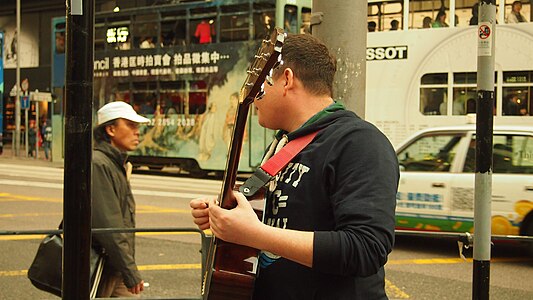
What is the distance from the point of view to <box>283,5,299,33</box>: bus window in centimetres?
1777

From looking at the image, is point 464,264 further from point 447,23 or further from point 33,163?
point 33,163

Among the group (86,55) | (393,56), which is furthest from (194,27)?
(86,55)

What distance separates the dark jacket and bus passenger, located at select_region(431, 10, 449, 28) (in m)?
11.7

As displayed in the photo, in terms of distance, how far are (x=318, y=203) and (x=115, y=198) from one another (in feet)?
7.93

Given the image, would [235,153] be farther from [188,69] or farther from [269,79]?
[188,69]

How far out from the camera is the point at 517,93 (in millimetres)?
13906

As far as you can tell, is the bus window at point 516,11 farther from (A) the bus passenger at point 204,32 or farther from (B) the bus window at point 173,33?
(B) the bus window at point 173,33

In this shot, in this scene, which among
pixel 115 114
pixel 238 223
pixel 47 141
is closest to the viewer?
pixel 238 223

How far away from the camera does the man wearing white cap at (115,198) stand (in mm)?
3941

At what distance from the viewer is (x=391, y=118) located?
49.6 feet

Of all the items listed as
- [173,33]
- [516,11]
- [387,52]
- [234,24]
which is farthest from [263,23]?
[516,11]

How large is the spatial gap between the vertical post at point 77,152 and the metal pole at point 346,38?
184cm

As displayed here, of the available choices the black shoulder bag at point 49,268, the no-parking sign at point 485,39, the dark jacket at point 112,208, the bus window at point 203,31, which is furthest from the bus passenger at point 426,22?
the black shoulder bag at point 49,268

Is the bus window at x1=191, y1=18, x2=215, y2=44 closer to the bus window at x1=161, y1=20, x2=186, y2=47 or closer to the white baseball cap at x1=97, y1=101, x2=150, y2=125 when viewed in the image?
the bus window at x1=161, y1=20, x2=186, y2=47
